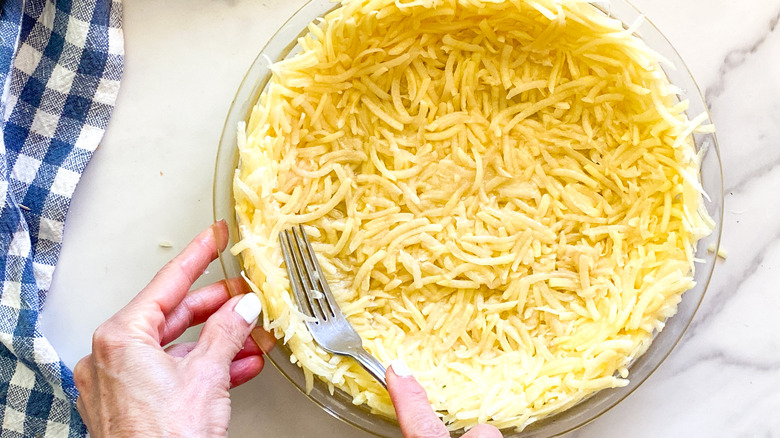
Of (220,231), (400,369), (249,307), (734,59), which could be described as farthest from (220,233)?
(734,59)

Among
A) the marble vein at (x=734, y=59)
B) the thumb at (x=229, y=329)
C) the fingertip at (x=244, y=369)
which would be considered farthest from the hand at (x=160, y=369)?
the marble vein at (x=734, y=59)

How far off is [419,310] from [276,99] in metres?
Result: 0.43

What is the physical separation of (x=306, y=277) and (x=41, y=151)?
0.56 metres

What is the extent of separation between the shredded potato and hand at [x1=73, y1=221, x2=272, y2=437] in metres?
0.07

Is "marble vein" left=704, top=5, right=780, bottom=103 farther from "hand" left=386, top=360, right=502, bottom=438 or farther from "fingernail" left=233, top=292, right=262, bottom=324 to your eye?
"fingernail" left=233, top=292, right=262, bottom=324

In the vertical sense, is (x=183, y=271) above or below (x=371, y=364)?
above

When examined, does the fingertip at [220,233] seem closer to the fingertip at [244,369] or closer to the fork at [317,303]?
the fork at [317,303]

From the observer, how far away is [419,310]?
1214 millimetres

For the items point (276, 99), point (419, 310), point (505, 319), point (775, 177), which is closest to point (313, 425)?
point (419, 310)

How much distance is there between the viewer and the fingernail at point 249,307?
105 cm

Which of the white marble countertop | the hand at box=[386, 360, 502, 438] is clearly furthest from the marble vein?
the hand at box=[386, 360, 502, 438]

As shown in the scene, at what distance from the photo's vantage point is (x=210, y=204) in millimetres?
1271

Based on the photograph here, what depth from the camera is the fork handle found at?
1062 millimetres

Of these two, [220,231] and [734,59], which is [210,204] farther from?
[734,59]
